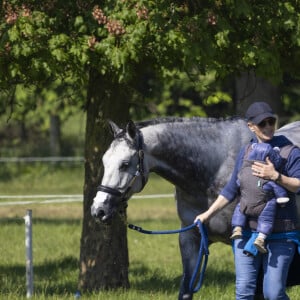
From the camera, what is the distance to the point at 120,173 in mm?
7535

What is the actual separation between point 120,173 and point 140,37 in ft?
6.39

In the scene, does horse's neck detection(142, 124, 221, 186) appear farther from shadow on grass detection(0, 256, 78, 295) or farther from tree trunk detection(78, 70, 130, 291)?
tree trunk detection(78, 70, 130, 291)

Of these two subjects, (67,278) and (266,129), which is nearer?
(266,129)

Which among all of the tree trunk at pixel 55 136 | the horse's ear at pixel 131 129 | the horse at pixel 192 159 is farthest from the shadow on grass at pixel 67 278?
the tree trunk at pixel 55 136

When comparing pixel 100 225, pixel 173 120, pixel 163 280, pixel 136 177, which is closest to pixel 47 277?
pixel 163 280

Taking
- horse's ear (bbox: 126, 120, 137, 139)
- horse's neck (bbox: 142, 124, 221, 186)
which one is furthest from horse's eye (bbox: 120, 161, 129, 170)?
horse's neck (bbox: 142, 124, 221, 186)

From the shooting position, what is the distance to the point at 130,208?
23094 mm

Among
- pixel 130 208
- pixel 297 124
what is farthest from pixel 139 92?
pixel 130 208

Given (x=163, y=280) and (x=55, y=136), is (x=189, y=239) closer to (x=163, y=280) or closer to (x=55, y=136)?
(x=163, y=280)

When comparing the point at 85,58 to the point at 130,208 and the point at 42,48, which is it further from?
the point at 130,208

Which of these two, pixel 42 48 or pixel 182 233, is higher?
pixel 42 48

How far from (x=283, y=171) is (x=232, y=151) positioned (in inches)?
53.7

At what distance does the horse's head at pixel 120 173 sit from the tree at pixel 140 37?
159 centimetres

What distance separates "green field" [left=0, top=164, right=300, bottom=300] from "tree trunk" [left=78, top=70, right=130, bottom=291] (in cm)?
28
